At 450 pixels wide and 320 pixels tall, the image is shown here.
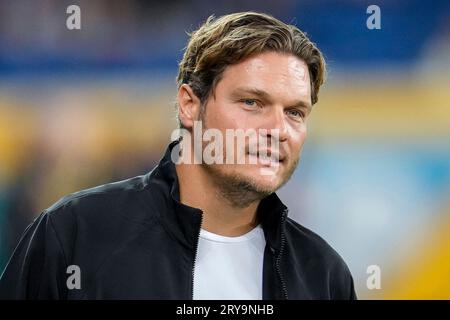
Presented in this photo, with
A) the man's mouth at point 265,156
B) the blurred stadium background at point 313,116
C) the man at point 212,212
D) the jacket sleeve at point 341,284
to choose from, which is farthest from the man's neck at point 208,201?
the blurred stadium background at point 313,116

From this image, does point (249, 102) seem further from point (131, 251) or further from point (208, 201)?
point (131, 251)

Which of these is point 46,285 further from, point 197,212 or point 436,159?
point 436,159

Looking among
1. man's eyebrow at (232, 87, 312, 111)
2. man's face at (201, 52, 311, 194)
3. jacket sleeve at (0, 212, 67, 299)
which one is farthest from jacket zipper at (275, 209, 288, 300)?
jacket sleeve at (0, 212, 67, 299)

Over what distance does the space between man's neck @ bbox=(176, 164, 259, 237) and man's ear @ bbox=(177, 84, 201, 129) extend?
101 mm

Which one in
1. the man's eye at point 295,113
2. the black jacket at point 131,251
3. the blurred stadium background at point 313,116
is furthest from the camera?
the blurred stadium background at point 313,116

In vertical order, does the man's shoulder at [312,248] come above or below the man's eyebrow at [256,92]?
below

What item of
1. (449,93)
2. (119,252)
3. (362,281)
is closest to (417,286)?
(362,281)

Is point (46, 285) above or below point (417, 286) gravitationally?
above

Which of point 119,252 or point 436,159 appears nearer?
point 119,252

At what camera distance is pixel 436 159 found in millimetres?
1742

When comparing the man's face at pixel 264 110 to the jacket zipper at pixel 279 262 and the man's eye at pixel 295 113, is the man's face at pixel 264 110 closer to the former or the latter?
the man's eye at pixel 295 113

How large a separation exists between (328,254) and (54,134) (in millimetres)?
766

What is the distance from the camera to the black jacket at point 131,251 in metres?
1.19

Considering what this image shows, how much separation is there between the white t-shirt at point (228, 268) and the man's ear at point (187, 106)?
24cm
